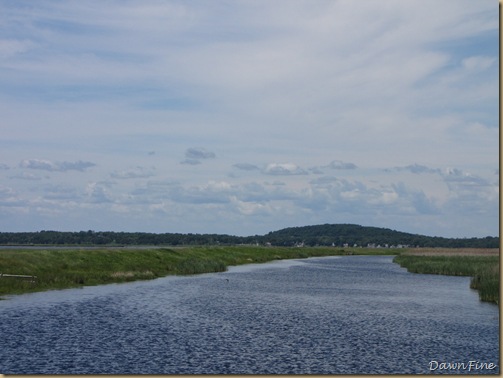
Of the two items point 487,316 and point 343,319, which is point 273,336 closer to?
point 343,319

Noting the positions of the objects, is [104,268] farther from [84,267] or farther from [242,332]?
[242,332]

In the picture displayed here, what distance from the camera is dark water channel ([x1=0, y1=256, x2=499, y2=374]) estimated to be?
106ft

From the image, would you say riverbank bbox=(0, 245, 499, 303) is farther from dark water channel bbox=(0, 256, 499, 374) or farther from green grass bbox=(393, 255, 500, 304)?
dark water channel bbox=(0, 256, 499, 374)

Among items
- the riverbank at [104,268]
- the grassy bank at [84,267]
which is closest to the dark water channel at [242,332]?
the riverbank at [104,268]

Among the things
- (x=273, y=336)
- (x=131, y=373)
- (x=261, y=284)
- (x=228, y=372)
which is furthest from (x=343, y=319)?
(x=261, y=284)

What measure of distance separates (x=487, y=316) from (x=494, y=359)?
1663 centimetres

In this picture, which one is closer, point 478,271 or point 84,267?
point 84,267

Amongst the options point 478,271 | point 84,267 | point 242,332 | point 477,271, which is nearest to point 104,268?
point 84,267

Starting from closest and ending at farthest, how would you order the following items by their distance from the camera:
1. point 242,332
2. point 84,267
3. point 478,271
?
point 242,332 → point 84,267 → point 478,271

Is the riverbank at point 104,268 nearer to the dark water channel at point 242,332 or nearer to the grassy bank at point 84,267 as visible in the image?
the grassy bank at point 84,267

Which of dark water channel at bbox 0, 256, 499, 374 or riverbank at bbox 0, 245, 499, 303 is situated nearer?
dark water channel at bbox 0, 256, 499, 374

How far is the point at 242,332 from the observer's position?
42344 millimetres

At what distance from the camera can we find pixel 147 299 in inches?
2360

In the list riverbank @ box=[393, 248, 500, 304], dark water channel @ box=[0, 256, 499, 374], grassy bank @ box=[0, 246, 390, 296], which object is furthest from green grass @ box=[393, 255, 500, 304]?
grassy bank @ box=[0, 246, 390, 296]
